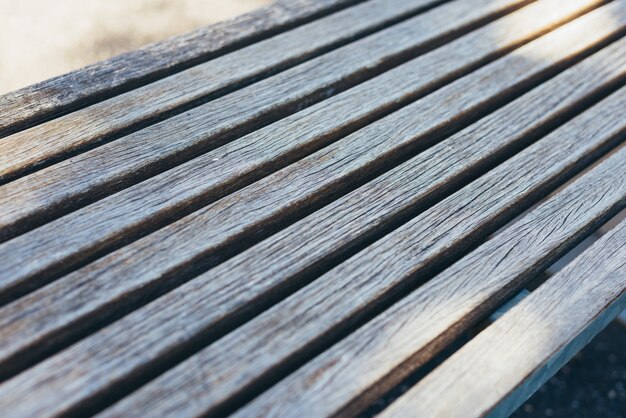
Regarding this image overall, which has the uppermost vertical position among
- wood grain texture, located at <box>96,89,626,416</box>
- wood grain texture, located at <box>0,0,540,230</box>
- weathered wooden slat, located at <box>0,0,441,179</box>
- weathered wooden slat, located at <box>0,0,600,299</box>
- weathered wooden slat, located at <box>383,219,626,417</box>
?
weathered wooden slat, located at <box>0,0,441,179</box>

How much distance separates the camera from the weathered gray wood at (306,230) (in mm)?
1041

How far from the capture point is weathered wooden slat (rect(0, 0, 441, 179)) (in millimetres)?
1315

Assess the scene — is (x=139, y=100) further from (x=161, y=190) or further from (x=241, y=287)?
(x=241, y=287)

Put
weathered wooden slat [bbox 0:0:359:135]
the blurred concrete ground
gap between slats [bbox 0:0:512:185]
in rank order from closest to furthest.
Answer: gap between slats [bbox 0:0:512:185] < weathered wooden slat [bbox 0:0:359:135] < the blurred concrete ground

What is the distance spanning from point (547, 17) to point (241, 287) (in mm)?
1269

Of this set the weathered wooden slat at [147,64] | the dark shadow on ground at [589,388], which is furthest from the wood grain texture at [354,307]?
the dark shadow on ground at [589,388]

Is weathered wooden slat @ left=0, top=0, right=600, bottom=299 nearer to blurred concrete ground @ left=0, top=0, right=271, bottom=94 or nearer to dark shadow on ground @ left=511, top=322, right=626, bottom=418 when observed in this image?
dark shadow on ground @ left=511, top=322, right=626, bottom=418

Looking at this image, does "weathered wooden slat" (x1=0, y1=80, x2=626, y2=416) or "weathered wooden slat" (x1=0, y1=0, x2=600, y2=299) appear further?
"weathered wooden slat" (x1=0, y1=0, x2=600, y2=299)

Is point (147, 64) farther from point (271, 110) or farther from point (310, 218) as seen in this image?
point (310, 218)

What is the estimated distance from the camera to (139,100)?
145cm

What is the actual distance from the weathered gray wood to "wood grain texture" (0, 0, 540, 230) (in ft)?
0.59

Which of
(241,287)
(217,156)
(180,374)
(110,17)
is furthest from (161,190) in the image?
(110,17)

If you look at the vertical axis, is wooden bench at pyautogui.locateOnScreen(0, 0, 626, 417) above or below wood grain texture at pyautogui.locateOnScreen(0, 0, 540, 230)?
below

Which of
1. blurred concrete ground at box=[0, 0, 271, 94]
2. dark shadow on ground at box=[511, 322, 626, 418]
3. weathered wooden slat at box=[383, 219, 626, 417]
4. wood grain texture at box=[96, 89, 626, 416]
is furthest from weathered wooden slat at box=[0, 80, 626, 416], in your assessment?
blurred concrete ground at box=[0, 0, 271, 94]
